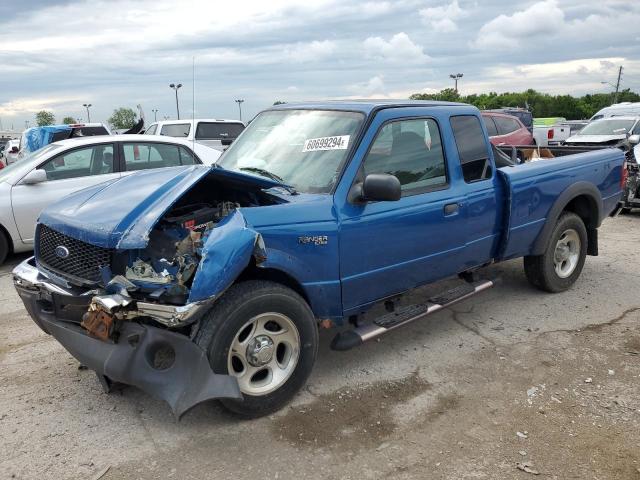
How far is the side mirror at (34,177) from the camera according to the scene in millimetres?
7059

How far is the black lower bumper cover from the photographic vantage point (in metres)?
3.04

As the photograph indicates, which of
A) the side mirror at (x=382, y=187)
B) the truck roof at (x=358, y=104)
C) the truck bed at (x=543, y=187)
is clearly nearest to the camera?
the side mirror at (x=382, y=187)

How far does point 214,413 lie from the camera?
352 cm

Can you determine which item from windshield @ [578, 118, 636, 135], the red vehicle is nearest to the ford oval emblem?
the red vehicle

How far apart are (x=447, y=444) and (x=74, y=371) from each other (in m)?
2.75

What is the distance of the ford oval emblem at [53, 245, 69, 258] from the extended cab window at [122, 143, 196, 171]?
4466mm

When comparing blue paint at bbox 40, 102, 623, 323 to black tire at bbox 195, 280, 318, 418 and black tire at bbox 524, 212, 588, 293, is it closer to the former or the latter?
black tire at bbox 195, 280, 318, 418

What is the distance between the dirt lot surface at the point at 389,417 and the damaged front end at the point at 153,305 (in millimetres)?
423

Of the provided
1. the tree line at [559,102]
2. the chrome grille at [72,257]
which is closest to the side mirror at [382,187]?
the chrome grille at [72,257]

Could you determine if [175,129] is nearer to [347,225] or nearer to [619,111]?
[347,225]

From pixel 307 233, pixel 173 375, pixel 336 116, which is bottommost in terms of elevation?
pixel 173 375

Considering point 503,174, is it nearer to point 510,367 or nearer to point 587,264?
point 510,367

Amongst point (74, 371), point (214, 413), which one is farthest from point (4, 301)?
point (214, 413)

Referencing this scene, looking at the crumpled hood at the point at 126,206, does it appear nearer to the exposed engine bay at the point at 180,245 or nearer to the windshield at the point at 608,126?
the exposed engine bay at the point at 180,245
